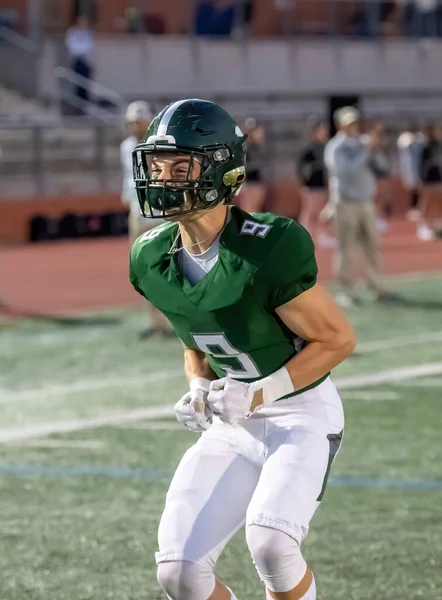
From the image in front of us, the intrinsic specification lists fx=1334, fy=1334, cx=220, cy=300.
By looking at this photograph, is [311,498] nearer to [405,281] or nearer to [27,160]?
[405,281]

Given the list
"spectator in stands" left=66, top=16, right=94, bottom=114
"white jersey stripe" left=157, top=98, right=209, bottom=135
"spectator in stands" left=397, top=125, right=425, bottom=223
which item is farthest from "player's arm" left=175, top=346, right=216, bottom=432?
"spectator in stands" left=66, top=16, right=94, bottom=114

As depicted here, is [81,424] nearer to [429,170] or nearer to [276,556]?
[276,556]

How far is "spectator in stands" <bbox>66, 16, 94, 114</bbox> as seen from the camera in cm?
2545

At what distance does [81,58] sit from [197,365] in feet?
70.4

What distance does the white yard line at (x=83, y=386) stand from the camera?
33.3ft

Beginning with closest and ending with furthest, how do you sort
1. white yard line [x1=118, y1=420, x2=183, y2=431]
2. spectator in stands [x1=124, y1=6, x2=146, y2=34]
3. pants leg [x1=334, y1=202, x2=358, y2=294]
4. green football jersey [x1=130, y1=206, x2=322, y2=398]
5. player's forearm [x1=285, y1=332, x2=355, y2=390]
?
green football jersey [x1=130, y1=206, x2=322, y2=398] → player's forearm [x1=285, y1=332, x2=355, y2=390] → white yard line [x1=118, y1=420, x2=183, y2=431] → pants leg [x1=334, y1=202, x2=358, y2=294] → spectator in stands [x1=124, y1=6, x2=146, y2=34]

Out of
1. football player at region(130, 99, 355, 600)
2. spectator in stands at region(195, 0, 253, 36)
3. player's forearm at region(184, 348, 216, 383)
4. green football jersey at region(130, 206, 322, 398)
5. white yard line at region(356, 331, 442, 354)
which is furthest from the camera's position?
spectator in stands at region(195, 0, 253, 36)

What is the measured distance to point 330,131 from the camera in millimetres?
25062

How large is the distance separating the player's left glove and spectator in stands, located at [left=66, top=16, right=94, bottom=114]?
21.4 m

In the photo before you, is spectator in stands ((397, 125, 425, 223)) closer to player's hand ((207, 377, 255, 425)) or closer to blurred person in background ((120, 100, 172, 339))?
blurred person in background ((120, 100, 172, 339))

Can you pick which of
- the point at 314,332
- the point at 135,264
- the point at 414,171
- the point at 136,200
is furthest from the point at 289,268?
the point at 414,171

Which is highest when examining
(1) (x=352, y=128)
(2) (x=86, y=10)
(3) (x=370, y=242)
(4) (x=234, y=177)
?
(2) (x=86, y=10)

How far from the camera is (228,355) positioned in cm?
460

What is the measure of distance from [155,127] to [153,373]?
6.53 m
